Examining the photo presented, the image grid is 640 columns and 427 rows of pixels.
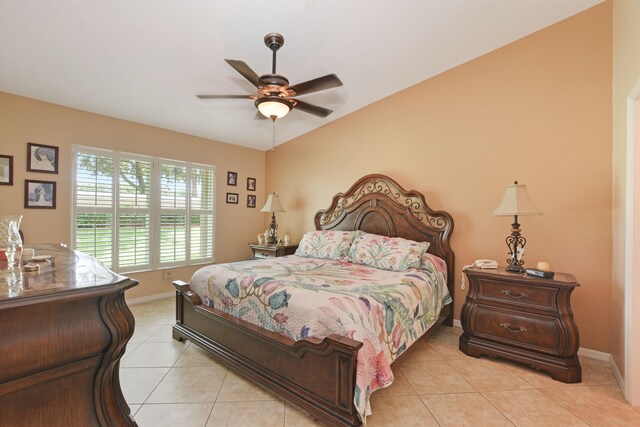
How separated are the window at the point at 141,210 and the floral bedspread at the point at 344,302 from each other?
1.83 m

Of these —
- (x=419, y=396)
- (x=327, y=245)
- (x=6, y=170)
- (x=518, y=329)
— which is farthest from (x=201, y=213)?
(x=518, y=329)

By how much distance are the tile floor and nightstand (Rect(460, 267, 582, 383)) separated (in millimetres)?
111

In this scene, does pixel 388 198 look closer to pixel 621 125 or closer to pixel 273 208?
pixel 273 208

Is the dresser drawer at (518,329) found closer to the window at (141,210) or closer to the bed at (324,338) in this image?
the bed at (324,338)

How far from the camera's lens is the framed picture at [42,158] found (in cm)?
324

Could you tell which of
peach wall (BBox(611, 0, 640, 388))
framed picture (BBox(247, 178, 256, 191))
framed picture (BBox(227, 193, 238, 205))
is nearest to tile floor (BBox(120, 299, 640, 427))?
peach wall (BBox(611, 0, 640, 388))

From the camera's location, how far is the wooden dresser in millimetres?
833

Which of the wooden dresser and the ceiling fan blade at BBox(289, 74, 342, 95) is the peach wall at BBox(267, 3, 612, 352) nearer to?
the ceiling fan blade at BBox(289, 74, 342, 95)

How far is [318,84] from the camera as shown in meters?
2.24

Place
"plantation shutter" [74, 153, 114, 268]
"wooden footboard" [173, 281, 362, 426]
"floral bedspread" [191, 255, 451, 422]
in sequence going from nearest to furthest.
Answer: "wooden footboard" [173, 281, 362, 426], "floral bedspread" [191, 255, 451, 422], "plantation shutter" [74, 153, 114, 268]

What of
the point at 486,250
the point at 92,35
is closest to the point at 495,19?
the point at 486,250

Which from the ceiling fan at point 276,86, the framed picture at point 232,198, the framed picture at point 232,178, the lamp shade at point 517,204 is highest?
the ceiling fan at point 276,86

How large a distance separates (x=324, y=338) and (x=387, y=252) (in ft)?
5.31

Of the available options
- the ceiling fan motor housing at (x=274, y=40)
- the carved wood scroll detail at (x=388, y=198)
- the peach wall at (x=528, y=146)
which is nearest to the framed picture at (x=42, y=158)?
the ceiling fan motor housing at (x=274, y=40)
